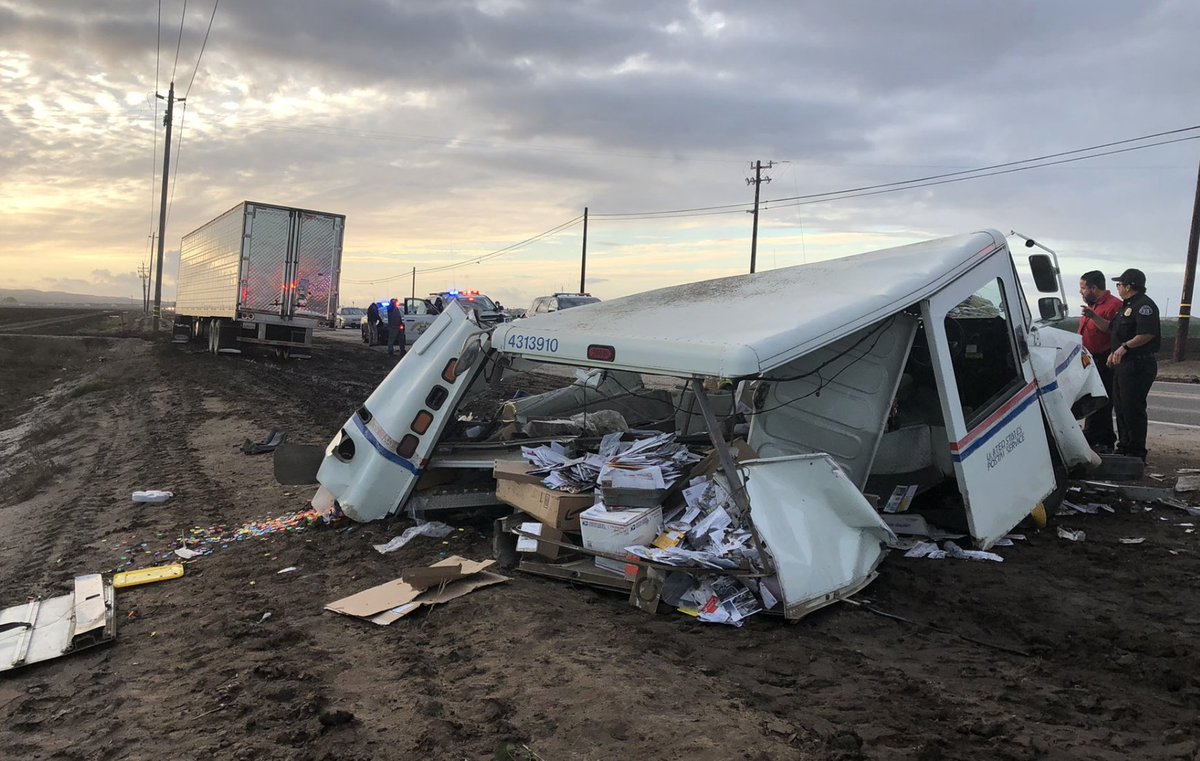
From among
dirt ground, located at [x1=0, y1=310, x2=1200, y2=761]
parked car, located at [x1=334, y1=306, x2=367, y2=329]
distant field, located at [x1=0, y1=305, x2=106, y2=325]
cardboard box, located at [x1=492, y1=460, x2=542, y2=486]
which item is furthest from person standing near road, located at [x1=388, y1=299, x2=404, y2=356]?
distant field, located at [x1=0, y1=305, x2=106, y2=325]

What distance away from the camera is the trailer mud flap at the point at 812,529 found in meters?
3.78

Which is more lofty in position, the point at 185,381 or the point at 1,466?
the point at 185,381

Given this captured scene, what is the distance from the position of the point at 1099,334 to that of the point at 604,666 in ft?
22.6

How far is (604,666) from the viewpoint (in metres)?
3.30

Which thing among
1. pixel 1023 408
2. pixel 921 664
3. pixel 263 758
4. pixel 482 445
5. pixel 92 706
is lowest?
pixel 92 706

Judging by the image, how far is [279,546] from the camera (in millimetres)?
5562

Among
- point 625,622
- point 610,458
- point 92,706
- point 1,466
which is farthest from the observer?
point 1,466

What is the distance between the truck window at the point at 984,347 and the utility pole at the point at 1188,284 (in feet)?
66.5

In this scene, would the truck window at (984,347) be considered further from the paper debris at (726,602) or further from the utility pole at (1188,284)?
the utility pole at (1188,284)

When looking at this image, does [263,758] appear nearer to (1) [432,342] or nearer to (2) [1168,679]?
(1) [432,342]

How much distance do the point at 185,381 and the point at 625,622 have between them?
1557cm

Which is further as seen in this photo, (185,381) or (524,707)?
(185,381)

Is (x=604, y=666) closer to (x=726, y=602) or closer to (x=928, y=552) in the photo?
(x=726, y=602)

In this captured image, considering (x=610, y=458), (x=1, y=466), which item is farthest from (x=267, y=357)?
(x=610, y=458)
